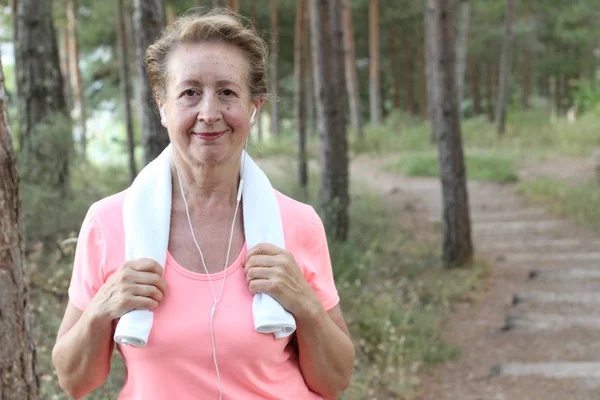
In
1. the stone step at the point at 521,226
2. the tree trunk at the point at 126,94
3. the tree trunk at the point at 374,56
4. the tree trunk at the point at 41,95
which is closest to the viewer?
the tree trunk at the point at 41,95

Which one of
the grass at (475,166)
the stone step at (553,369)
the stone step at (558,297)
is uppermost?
the grass at (475,166)

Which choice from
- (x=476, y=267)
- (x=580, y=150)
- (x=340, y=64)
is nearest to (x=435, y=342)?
(x=476, y=267)

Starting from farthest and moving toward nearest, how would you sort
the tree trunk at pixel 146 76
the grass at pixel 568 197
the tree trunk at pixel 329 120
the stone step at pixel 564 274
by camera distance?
the grass at pixel 568 197, the tree trunk at pixel 329 120, the stone step at pixel 564 274, the tree trunk at pixel 146 76

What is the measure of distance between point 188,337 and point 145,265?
22cm

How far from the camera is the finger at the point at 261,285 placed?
7.03 ft

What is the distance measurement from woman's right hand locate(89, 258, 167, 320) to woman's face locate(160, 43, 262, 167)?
0.36 m

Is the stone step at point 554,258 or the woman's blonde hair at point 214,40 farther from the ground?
the woman's blonde hair at point 214,40

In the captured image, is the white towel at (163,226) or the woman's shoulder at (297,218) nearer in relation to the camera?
the white towel at (163,226)

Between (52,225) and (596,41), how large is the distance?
86.7 feet

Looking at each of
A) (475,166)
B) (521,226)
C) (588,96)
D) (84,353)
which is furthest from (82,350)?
(588,96)

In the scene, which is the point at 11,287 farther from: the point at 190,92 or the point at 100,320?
the point at 190,92

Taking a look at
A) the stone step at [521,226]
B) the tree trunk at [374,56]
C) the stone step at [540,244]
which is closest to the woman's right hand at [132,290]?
the stone step at [540,244]

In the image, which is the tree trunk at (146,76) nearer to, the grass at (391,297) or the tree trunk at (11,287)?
the grass at (391,297)

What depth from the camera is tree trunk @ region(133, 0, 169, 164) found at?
6.03m
